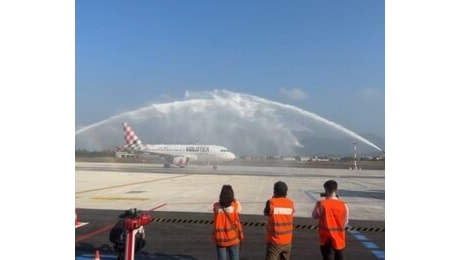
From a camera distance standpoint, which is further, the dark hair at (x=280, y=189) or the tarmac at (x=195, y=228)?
the tarmac at (x=195, y=228)

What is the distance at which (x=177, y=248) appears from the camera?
7.93m

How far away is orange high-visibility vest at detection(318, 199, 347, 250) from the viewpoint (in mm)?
5309

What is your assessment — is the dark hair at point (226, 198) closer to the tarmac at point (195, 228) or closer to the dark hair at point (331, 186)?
the dark hair at point (331, 186)

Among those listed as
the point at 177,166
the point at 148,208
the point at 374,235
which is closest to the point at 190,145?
the point at 177,166

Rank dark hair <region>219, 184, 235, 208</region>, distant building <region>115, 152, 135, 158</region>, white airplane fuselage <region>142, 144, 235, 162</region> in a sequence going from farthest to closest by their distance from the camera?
distant building <region>115, 152, 135, 158</region> < white airplane fuselage <region>142, 144, 235, 162</region> < dark hair <region>219, 184, 235, 208</region>

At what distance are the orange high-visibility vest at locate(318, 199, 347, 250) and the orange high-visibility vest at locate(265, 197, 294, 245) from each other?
0.42 meters

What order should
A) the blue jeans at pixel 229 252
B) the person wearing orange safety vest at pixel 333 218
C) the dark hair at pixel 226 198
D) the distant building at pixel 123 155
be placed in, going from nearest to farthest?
1. the person wearing orange safety vest at pixel 333 218
2. the dark hair at pixel 226 198
3. the blue jeans at pixel 229 252
4. the distant building at pixel 123 155

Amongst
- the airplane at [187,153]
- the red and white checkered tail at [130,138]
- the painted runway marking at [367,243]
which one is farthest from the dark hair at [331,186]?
the red and white checkered tail at [130,138]

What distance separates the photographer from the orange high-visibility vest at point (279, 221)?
549 centimetres

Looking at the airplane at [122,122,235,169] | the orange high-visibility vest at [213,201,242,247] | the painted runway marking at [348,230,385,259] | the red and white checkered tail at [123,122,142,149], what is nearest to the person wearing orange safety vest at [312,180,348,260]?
the orange high-visibility vest at [213,201,242,247]

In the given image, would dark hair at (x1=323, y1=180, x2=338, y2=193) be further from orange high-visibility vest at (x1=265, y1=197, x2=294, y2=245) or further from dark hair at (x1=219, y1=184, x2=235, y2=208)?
dark hair at (x1=219, y1=184, x2=235, y2=208)

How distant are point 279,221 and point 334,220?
0.65 metres
